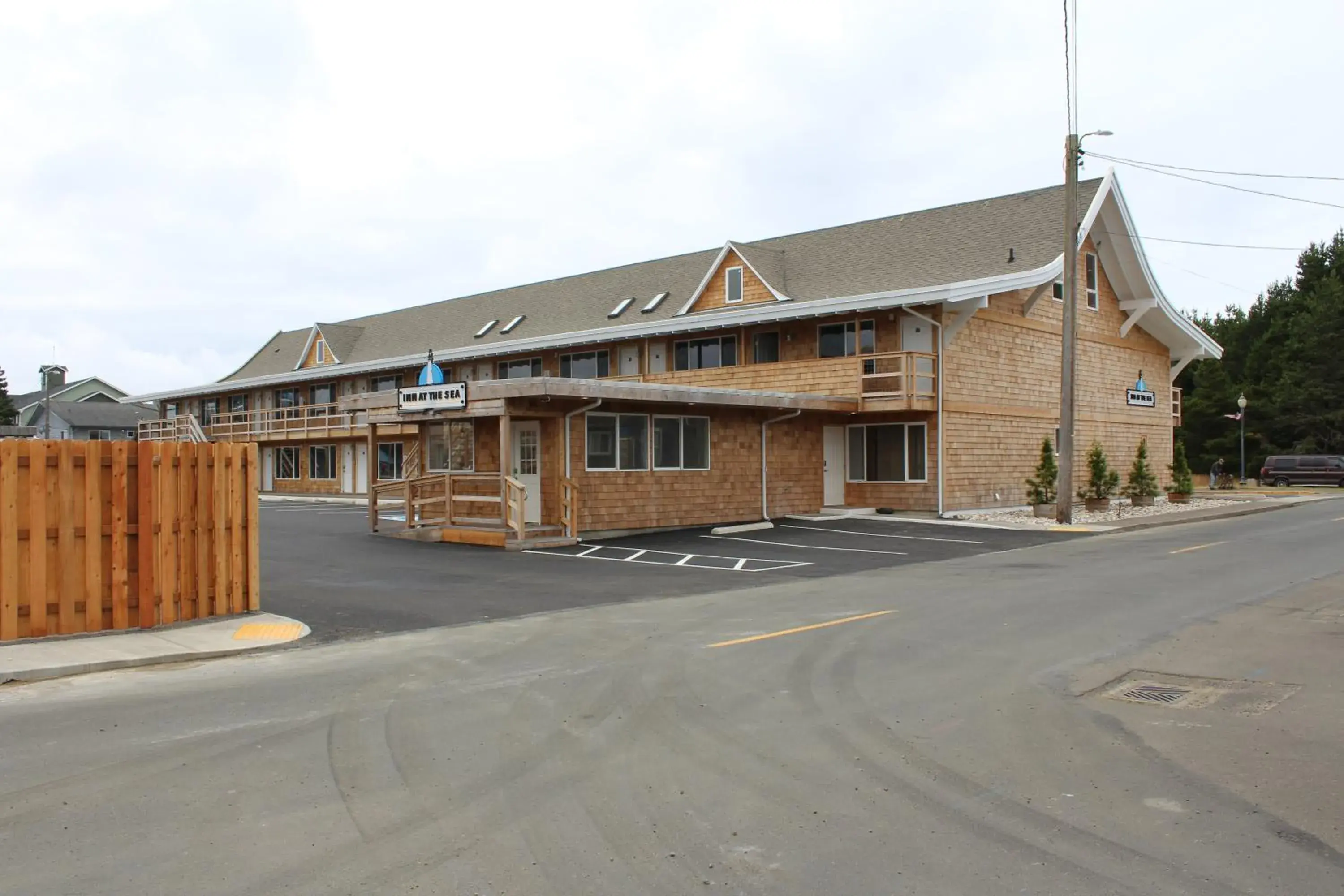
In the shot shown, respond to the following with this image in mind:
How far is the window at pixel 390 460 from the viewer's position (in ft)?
141

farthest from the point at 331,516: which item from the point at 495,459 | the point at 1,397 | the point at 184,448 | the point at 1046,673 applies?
the point at 1,397

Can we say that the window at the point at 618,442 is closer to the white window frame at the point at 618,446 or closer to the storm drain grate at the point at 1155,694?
the white window frame at the point at 618,446

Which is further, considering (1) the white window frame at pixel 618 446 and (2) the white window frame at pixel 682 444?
(2) the white window frame at pixel 682 444

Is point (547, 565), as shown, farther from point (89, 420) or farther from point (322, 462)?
point (89, 420)

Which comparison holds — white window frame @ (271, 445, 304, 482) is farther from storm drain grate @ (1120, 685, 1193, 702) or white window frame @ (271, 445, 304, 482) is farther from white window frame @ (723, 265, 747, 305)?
storm drain grate @ (1120, 685, 1193, 702)

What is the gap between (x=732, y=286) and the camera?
3138 centimetres

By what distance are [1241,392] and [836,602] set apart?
55.5 metres

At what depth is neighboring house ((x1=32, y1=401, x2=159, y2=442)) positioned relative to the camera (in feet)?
242

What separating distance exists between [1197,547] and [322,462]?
3721cm

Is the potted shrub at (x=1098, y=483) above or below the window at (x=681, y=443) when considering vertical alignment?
below

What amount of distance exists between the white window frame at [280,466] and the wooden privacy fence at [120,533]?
3775 centimetres

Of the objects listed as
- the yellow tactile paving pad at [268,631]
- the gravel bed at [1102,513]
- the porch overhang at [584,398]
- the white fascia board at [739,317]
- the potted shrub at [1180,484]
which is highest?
the white fascia board at [739,317]

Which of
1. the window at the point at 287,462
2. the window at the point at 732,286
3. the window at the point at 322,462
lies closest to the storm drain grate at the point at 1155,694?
the window at the point at 732,286

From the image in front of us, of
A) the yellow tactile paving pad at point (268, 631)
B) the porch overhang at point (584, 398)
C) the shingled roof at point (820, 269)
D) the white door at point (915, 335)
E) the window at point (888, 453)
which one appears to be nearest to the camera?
the yellow tactile paving pad at point (268, 631)
